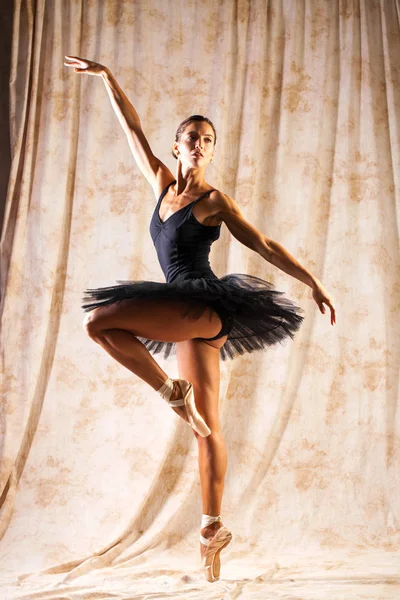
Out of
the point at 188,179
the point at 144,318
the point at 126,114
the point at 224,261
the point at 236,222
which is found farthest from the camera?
the point at 224,261

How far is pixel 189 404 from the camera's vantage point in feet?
7.93

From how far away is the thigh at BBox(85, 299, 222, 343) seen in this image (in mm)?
2334

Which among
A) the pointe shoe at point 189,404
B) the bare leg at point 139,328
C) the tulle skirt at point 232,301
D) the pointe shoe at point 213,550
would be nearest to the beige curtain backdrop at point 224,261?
the pointe shoe at point 213,550

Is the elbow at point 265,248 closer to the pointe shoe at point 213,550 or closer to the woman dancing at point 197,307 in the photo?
the woman dancing at point 197,307

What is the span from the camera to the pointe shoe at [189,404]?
2.41m

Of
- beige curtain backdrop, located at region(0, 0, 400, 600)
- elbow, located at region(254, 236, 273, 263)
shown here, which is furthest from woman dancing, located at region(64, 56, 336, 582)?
beige curtain backdrop, located at region(0, 0, 400, 600)

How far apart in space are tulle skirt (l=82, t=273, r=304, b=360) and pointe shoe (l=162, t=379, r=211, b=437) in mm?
234

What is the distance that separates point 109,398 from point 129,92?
175cm

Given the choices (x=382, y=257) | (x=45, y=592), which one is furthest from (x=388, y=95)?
(x=45, y=592)

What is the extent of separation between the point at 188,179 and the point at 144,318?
61 cm

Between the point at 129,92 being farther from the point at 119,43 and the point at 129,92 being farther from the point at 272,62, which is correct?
the point at 272,62

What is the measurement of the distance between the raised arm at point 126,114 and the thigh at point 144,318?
670 mm

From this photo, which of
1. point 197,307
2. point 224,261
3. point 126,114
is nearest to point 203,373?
point 197,307

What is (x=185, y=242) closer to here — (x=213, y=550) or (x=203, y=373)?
(x=203, y=373)
